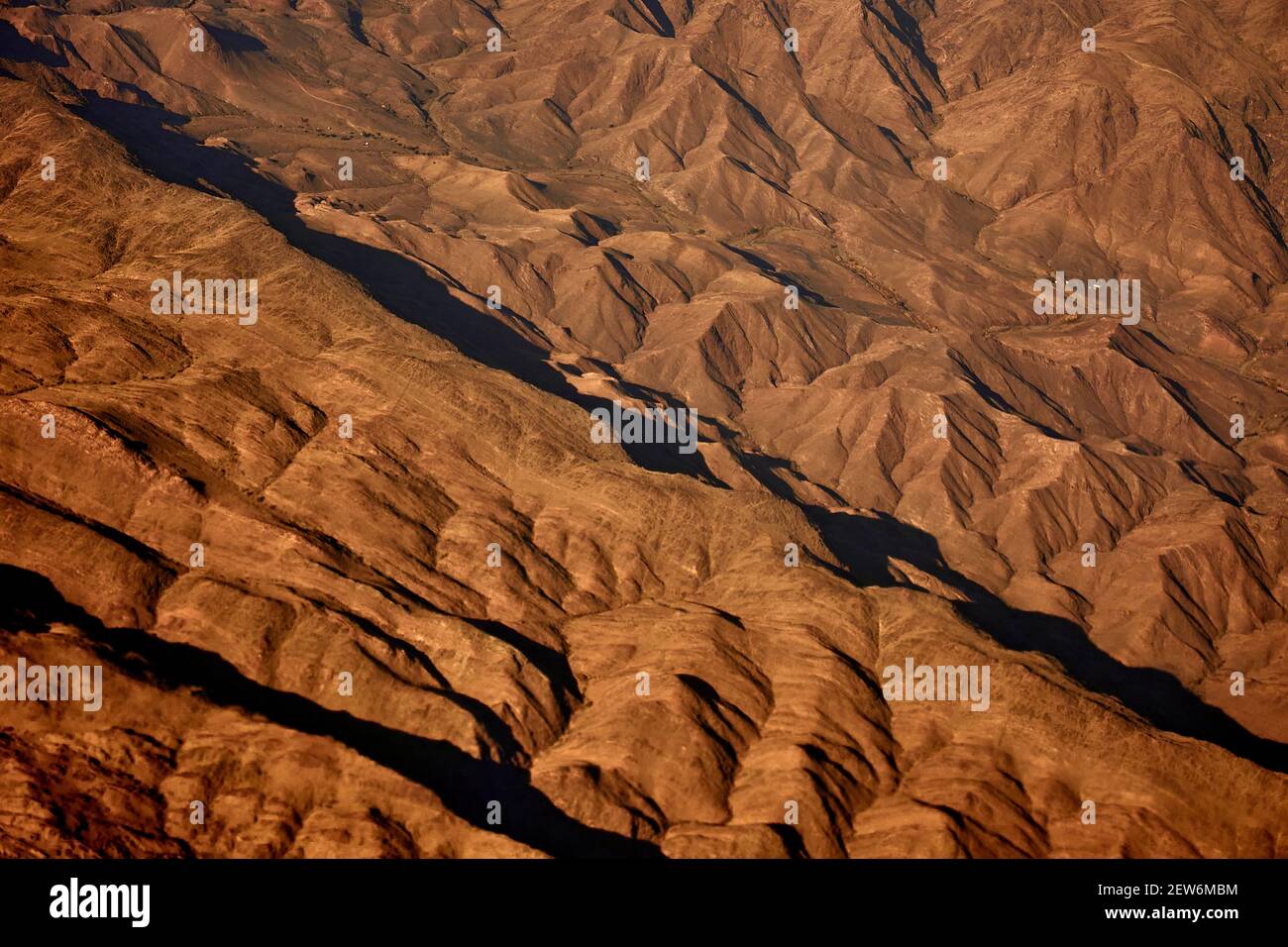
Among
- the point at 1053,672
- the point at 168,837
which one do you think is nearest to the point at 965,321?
the point at 1053,672

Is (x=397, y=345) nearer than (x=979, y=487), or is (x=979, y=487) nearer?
(x=397, y=345)

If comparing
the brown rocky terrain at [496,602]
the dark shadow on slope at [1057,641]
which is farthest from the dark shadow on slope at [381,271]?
the dark shadow on slope at [1057,641]

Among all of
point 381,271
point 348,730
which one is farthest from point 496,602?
point 381,271

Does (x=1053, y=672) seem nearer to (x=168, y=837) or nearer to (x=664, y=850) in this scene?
(x=664, y=850)

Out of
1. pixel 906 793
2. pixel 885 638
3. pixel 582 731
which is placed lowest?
pixel 906 793

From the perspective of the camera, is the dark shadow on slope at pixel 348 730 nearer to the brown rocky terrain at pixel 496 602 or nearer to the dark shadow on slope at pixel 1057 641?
the brown rocky terrain at pixel 496 602

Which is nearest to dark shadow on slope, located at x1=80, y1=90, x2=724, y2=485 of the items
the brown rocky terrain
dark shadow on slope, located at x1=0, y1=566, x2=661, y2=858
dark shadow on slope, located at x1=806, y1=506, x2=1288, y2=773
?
the brown rocky terrain
